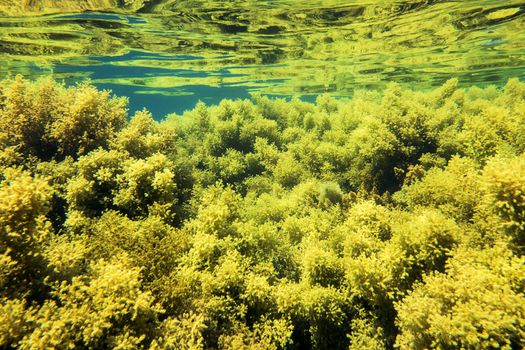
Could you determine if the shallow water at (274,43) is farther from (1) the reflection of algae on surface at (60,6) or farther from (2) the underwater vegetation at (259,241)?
(2) the underwater vegetation at (259,241)

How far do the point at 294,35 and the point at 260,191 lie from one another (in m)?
11.2

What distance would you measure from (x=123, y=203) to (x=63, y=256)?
3.67m

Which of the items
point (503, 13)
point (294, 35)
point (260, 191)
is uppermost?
point (503, 13)

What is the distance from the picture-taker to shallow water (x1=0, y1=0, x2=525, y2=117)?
15.7 meters

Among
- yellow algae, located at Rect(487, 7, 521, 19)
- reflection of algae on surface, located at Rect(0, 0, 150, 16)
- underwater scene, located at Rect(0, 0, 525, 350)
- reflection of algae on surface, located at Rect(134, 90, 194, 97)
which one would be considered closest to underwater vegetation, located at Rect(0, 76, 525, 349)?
underwater scene, located at Rect(0, 0, 525, 350)

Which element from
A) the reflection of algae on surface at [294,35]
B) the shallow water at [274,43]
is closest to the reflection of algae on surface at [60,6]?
the reflection of algae on surface at [294,35]

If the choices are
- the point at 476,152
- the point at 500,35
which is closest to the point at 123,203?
the point at 476,152

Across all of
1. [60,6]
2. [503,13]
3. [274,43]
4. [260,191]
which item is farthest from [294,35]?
[60,6]

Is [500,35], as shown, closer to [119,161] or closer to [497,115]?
[497,115]

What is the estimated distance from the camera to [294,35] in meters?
19.3

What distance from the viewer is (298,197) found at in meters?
14.2

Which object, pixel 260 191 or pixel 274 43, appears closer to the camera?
pixel 260 191

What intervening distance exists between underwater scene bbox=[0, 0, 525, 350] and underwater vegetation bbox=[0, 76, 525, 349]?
0.19 feet

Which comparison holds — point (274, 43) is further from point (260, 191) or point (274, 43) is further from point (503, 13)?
point (503, 13)
